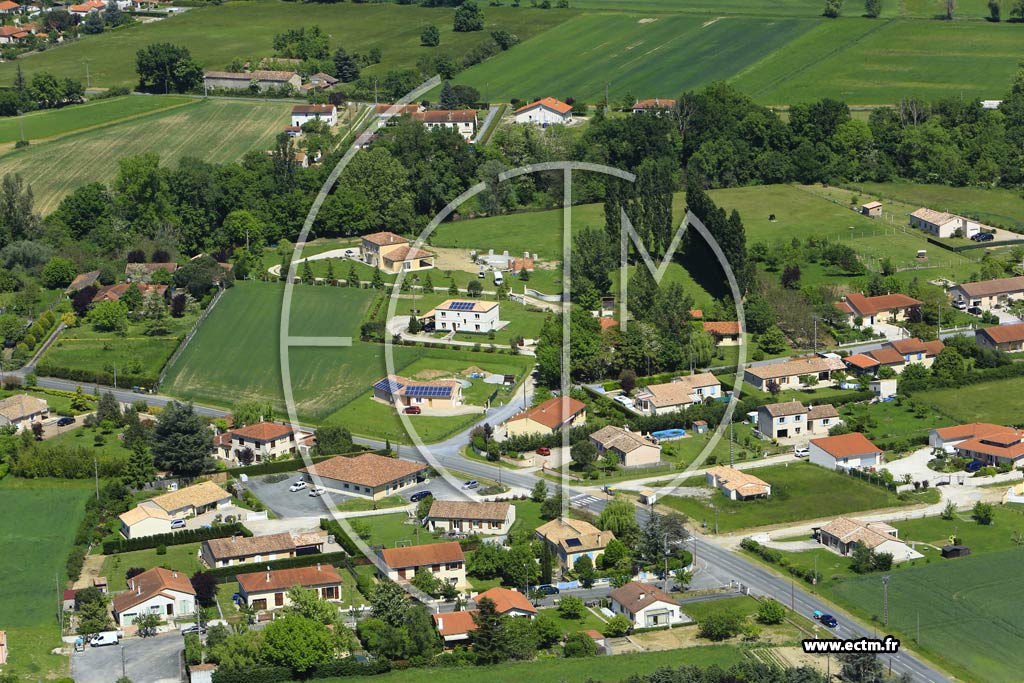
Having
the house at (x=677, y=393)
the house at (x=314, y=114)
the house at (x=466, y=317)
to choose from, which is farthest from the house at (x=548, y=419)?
the house at (x=314, y=114)

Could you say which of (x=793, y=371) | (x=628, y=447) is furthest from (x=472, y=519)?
(x=793, y=371)

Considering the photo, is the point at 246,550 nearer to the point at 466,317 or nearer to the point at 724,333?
the point at 466,317

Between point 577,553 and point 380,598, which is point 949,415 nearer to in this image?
point 577,553

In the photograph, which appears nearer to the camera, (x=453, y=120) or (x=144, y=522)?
(x=144, y=522)

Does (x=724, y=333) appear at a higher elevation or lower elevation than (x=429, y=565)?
higher

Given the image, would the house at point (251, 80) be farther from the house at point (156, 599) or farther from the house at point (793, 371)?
the house at point (156, 599)
